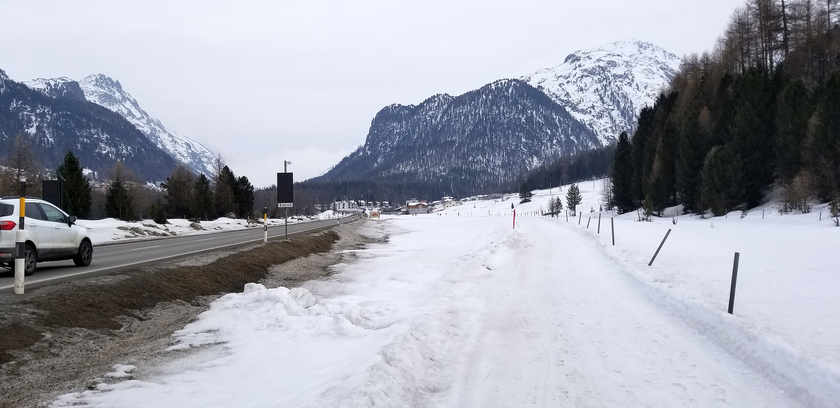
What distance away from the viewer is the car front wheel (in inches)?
551

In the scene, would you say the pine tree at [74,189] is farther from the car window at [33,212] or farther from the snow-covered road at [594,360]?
the snow-covered road at [594,360]

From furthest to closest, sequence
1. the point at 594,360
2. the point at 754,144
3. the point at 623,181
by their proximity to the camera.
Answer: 1. the point at 623,181
2. the point at 754,144
3. the point at 594,360

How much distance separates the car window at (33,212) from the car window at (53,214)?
24cm

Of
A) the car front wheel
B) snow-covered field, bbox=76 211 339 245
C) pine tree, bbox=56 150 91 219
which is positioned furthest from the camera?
pine tree, bbox=56 150 91 219

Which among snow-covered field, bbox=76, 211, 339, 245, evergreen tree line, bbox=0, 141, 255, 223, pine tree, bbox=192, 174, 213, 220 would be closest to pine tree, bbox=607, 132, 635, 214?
evergreen tree line, bbox=0, 141, 255, 223

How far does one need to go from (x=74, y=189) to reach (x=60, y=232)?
139 feet

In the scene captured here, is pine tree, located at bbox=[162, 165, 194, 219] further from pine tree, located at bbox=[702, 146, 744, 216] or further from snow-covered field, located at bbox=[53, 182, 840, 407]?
pine tree, located at bbox=[702, 146, 744, 216]

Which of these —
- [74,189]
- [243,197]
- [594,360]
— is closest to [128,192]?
[243,197]

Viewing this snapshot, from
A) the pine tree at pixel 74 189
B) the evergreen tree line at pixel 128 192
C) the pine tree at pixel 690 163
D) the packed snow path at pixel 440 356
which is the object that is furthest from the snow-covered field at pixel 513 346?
the pine tree at pixel 690 163

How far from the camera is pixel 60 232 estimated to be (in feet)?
42.8

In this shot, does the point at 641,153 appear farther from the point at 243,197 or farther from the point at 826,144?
the point at 243,197

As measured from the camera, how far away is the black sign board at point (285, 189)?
2564cm

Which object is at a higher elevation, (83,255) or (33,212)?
(33,212)

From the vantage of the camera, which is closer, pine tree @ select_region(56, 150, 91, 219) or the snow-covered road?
the snow-covered road
